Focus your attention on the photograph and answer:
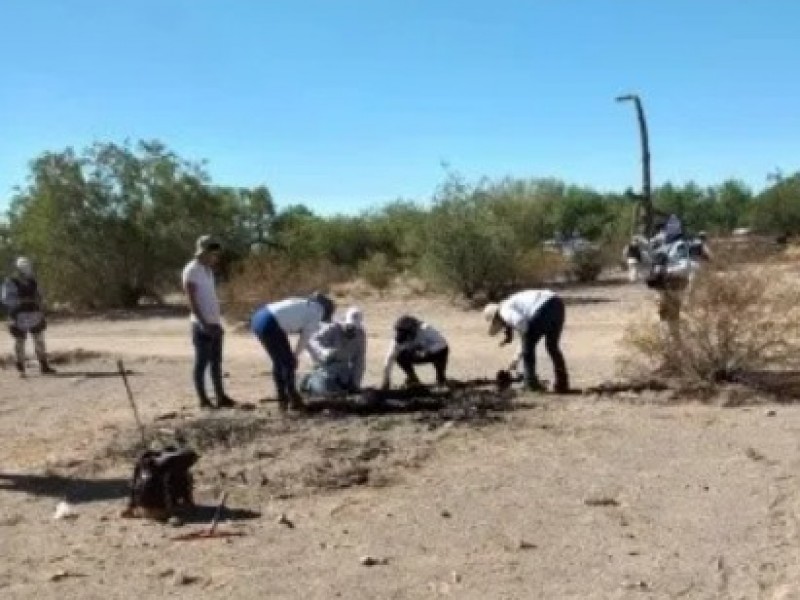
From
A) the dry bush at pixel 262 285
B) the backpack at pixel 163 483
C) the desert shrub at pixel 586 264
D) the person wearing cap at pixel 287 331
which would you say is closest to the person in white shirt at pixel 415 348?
the person wearing cap at pixel 287 331

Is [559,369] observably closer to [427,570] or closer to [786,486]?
[786,486]

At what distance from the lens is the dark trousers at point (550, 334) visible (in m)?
13.9

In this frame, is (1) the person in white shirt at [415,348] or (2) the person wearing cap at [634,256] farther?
(2) the person wearing cap at [634,256]

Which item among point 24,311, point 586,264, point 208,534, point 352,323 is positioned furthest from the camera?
point 586,264

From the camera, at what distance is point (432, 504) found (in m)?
9.62

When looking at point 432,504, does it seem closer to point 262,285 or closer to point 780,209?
point 262,285

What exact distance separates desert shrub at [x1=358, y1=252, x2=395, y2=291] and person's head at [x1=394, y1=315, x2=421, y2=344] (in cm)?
2605

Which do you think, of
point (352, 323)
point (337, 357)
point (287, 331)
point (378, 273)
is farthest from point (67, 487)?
point (378, 273)

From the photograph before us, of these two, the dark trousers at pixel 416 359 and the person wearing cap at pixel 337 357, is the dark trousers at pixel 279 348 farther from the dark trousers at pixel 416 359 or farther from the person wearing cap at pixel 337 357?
the dark trousers at pixel 416 359

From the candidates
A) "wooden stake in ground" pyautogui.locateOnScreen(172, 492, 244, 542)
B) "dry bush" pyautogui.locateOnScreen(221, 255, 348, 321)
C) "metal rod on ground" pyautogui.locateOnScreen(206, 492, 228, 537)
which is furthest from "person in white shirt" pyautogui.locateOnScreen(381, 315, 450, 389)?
"dry bush" pyautogui.locateOnScreen(221, 255, 348, 321)

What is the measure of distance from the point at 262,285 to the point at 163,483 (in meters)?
19.4

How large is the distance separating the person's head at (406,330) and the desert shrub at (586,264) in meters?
24.8

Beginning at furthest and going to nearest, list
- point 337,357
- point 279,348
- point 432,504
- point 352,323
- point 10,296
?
point 10,296, point 337,357, point 352,323, point 279,348, point 432,504

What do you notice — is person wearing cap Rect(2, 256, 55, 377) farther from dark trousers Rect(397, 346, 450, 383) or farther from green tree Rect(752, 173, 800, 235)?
green tree Rect(752, 173, 800, 235)
